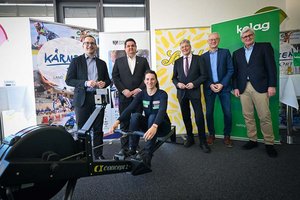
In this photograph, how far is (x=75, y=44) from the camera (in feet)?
11.4

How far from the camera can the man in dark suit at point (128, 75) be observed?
2.90 metres

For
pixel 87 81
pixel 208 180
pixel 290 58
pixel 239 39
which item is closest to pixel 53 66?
pixel 87 81

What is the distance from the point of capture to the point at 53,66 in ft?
10.7

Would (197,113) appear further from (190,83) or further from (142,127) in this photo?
(142,127)

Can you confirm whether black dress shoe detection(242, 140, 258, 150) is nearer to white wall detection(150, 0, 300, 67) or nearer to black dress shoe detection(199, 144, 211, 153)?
black dress shoe detection(199, 144, 211, 153)

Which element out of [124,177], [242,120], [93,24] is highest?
[93,24]

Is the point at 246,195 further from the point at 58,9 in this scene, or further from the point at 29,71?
the point at 58,9

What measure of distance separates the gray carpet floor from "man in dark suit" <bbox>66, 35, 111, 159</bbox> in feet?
Answer: 2.10

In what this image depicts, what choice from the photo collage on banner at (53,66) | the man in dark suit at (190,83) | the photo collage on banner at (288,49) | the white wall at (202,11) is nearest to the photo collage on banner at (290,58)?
the photo collage on banner at (288,49)

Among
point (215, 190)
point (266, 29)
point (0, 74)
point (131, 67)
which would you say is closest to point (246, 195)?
point (215, 190)

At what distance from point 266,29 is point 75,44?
2.85 metres

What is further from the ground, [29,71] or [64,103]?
[29,71]

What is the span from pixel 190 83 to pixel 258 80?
2.81 ft

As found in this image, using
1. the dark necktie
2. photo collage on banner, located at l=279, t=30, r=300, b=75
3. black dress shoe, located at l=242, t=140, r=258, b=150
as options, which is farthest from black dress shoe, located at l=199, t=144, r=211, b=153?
photo collage on banner, located at l=279, t=30, r=300, b=75
